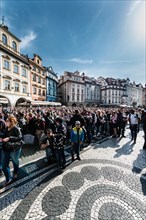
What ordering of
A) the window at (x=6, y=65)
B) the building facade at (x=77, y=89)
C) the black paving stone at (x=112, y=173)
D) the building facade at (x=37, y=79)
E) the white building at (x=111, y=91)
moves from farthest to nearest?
the white building at (x=111, y=91) → the building facade at (x=77, y=89) → the building facade at (x=37, y=79) → the window at (x=6, y=65) → the black paving stone at (x=112, y=173)

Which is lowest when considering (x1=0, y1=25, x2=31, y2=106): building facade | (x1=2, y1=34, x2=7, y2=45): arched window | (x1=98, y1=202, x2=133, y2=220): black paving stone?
(x1=98, y1=202, x2=133, y2=220): black paving stone

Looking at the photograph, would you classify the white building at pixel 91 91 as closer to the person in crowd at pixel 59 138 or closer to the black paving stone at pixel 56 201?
the person in crowd at pixel 59 138

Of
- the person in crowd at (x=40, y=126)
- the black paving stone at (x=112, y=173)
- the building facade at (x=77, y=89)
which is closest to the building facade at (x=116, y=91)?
the building facade at (x=77, y=89)

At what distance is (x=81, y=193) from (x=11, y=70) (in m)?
22.3

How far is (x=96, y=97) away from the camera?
6756 centimetres

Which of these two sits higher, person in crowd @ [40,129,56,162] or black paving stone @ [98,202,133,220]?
person in crowd @ [40,129,56,162]

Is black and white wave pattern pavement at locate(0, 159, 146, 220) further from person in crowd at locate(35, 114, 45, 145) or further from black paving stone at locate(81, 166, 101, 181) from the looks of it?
person in crowd at locate(35, 114, 45, 145)

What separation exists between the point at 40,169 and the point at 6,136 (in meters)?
1.83

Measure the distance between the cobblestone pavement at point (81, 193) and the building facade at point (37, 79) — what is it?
84.7 ft

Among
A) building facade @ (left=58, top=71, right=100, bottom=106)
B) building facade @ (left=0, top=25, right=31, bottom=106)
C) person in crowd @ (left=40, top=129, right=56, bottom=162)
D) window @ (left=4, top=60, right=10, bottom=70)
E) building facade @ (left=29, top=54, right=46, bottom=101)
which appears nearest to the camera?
person in crowd @ (left=40, top=129, right=56, bottom=162)

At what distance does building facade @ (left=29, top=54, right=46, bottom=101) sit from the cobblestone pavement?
2580 centimetres

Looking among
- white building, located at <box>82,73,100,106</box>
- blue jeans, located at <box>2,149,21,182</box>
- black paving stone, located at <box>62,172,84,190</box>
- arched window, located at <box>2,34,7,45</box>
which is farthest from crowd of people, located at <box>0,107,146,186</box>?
white building, located at <box>82,73,100,106</box>

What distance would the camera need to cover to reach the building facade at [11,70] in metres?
18.8

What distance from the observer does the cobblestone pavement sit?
2.63m
